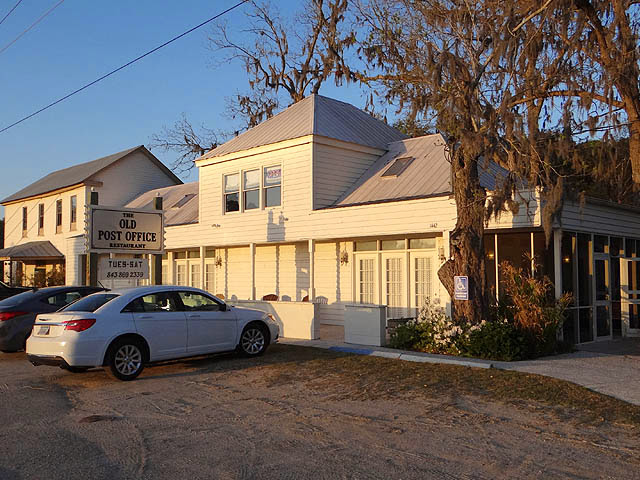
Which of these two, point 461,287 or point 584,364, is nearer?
point 584,364

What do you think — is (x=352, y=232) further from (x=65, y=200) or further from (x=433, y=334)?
(x=65, y=200)

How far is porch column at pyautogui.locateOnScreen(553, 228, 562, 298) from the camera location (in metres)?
13.7

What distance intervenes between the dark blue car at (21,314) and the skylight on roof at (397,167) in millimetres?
9799

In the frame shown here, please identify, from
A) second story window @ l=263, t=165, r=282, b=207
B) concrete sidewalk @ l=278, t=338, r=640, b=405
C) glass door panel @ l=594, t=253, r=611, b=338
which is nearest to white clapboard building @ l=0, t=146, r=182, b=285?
second story window @ l=263, t=165, r=282, b=207

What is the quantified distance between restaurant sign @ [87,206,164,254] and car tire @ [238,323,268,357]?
5.12 meters

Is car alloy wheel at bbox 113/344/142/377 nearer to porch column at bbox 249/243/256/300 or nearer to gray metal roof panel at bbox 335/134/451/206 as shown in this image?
gray metal roof panel at bbox 335/134/451/206

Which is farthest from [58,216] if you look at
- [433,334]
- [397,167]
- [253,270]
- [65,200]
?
[433,334]

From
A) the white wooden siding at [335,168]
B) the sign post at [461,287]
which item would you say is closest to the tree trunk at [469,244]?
the sign post at [461,287]

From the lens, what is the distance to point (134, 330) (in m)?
10.6

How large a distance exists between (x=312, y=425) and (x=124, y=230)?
33.6 ft

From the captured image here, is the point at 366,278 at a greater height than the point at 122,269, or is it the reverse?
the point at 122,269

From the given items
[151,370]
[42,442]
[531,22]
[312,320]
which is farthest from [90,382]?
[531,22]

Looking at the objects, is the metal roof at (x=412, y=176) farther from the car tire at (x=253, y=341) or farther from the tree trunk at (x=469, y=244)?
the car tire at (x=253, y=341)

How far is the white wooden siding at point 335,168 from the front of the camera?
18.9m
